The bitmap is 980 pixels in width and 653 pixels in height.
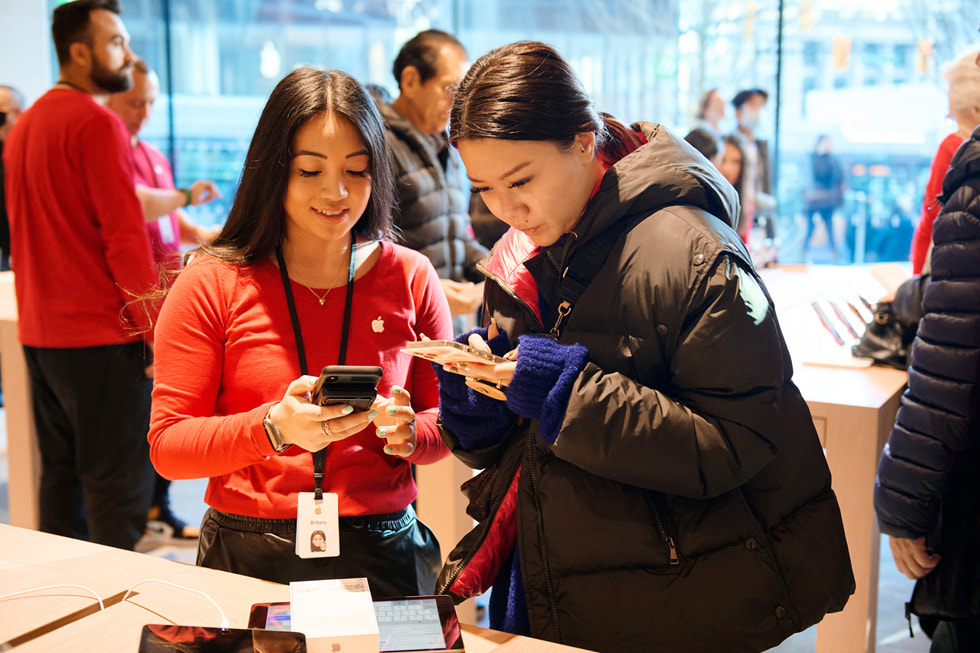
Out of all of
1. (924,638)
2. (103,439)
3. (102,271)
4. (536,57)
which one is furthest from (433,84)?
(924,638)

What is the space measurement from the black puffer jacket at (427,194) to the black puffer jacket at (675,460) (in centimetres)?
174

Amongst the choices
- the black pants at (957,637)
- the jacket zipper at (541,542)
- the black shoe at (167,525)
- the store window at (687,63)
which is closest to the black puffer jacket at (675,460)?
the jacket zipper at (541,542)

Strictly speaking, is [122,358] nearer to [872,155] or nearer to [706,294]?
[706,294]

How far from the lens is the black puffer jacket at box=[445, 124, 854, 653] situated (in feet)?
3.74

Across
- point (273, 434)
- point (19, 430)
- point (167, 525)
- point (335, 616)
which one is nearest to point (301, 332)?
point (273, 434)

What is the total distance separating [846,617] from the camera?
216 cm

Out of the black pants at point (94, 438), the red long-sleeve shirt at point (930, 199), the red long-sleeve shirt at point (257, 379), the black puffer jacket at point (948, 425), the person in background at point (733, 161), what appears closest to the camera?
the red long-sleeve shirt at point (257, 379)

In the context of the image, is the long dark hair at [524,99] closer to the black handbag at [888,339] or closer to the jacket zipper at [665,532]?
the jacket zipper at [665,532]

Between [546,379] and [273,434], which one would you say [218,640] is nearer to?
[273,434]

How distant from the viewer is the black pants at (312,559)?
150 cm

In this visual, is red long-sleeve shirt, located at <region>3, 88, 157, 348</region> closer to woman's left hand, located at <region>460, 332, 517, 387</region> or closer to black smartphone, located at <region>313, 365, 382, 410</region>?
black smartphone, located at <region>313, 365, 382, 410</region>

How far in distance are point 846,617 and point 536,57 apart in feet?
5.42

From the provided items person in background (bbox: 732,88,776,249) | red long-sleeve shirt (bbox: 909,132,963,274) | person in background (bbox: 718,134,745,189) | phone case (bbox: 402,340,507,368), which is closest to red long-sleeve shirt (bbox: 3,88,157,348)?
phone case (bbox: 402,340,507,368)

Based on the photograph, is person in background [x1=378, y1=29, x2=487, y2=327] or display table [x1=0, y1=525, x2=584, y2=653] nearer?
display table [x1=0, y1=525, x2=584, y2=653]
